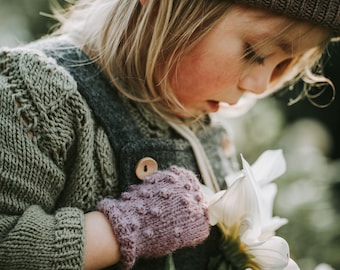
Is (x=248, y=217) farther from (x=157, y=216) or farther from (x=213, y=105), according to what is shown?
(x=213, y=105)

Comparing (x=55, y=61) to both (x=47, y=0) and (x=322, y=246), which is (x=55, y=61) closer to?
(x=322, y=246)

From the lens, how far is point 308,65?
1.47 metres

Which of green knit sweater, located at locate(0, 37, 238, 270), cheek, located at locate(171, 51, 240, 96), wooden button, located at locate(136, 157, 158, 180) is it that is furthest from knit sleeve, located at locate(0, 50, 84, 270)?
cheek, located at locate(171, 51, 240, 96)

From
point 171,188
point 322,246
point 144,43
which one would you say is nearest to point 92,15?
point 144,43

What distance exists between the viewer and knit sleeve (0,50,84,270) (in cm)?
99

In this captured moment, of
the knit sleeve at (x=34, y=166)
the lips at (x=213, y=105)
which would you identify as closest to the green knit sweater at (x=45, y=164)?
the knit sleeve at (x=34, y=166)

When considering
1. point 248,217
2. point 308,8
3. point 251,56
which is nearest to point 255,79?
point 251,56

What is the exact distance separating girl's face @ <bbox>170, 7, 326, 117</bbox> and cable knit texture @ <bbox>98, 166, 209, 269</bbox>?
224 millimetres

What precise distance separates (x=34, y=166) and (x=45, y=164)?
0.02 m

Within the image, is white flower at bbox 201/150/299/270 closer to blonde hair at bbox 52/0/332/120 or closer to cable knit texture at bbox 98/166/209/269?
cable knit texture at bbox 98/166/209/269

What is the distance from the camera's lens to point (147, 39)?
1.21m

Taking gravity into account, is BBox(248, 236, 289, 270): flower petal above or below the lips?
below

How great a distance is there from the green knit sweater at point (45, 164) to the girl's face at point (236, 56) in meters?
0.24

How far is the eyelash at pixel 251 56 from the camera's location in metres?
1.17
